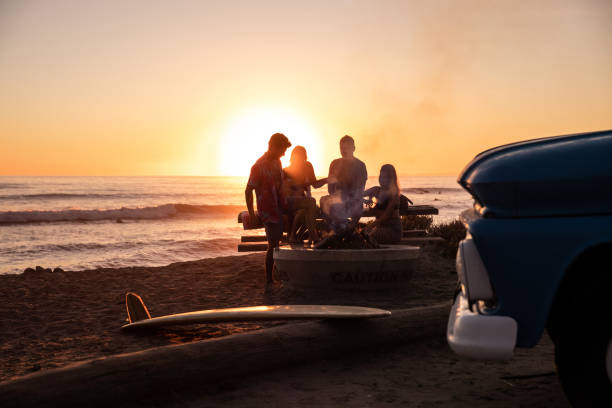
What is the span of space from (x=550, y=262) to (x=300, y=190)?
643cm

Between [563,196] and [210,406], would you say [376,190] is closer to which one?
[210,406]

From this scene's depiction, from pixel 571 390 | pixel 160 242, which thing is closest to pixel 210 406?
pixel 571 390

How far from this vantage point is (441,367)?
4449mm

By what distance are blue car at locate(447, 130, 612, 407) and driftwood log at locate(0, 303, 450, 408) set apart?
1.85 m

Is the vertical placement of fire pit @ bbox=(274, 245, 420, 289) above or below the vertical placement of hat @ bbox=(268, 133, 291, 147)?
below

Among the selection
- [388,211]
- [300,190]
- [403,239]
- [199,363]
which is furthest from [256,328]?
[403,239]

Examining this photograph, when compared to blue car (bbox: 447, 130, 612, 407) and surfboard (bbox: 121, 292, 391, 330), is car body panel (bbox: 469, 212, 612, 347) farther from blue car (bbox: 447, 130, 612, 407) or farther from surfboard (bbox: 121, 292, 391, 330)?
surfboard (bbox: 121, 292, 391, 330)

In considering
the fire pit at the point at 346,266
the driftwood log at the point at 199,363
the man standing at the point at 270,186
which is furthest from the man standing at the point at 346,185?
the driftwood log at the point at 199,363

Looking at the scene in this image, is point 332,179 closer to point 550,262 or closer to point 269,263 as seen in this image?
point 269,263

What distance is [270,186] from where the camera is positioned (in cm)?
743

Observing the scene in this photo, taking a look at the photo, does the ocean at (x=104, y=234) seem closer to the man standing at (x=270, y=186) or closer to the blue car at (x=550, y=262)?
the man standing at (x=270, y=186)

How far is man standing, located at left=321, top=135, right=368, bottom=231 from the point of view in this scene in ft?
25.3

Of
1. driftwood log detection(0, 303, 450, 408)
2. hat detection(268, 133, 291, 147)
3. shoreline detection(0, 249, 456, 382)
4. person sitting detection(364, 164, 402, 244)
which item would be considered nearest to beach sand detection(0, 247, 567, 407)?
shoreline detection(0, 249, 456, 382)

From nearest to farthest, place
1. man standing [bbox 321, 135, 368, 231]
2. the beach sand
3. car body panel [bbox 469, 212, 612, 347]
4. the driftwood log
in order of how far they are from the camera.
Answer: car body panel [bbox 469, 212, 612, 347] < the driftwood log < the beach sand < man standing [bbox 321, 135, 368, 231]
